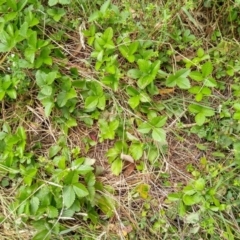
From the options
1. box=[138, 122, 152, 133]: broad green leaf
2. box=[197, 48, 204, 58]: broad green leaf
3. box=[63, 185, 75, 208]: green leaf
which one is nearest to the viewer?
box=[63, 185, 75, 208]: green leaf

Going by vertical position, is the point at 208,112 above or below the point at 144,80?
below

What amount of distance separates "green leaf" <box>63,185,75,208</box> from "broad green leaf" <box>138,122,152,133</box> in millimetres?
395

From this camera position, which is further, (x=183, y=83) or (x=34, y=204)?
(x=183, y=83)

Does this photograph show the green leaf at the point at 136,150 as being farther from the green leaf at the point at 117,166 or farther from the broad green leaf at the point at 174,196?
the broad green leaf at the point at 174,196

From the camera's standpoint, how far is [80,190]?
185 cm

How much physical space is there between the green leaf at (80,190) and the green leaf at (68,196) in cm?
2

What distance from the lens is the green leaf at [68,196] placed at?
1.83 m

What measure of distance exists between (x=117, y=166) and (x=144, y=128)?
0.21 m

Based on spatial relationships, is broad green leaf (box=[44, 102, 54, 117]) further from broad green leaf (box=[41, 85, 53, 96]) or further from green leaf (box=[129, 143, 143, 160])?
green leaf (box=[129, 143, 143, 160])

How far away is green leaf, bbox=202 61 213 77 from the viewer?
1.96 meters

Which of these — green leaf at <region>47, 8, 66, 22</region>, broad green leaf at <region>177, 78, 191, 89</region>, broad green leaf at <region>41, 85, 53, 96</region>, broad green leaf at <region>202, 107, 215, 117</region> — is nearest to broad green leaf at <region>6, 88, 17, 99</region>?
broad green leaf at <region>41, 85, 53, 96</region>

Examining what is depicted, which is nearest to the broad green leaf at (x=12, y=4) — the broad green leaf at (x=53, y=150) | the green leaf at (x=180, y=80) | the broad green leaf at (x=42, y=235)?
the broad green leaf at (x=53, y=150)

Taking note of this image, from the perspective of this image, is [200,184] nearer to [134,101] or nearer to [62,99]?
[134,101]

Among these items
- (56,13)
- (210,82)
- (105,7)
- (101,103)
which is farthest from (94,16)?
(210,82)
